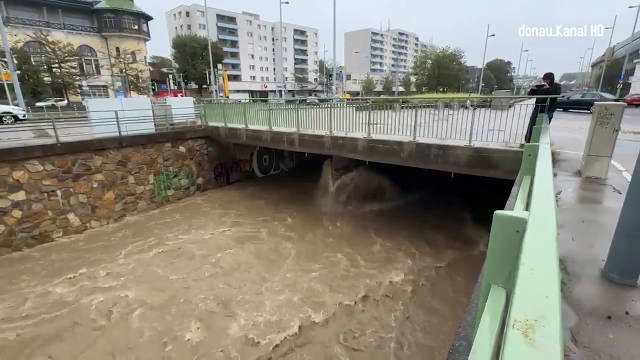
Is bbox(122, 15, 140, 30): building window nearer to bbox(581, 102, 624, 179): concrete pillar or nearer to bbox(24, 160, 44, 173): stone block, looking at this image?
bbox(24, 160, 44, 173): stone block

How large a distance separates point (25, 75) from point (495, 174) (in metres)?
36.5

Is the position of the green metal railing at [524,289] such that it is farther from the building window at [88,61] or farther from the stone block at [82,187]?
the building window at [88,61]

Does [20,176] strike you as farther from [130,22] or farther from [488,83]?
[488,83]

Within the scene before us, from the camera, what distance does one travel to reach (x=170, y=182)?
1323cm

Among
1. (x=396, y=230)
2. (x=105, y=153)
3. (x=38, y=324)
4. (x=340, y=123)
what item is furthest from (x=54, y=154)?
(x=396, y=230)

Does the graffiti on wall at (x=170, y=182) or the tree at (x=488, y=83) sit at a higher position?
the tree at (x=488, y=83)

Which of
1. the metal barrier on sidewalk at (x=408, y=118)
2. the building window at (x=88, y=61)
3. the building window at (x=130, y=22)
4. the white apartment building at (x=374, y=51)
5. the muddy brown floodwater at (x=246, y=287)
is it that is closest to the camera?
the muddy brown floodwater at (x=246, y=287)

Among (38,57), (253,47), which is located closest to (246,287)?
(38,57)

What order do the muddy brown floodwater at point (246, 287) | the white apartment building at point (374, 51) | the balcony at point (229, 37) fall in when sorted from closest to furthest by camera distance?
the muddy brown floodwater at point (246, 287) < the balcony at point (229, 37) < the white apartment building at point (374, 51)

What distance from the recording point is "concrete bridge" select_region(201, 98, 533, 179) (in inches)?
311

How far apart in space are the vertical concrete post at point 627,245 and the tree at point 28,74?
38.0 metres

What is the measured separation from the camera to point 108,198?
1126cm

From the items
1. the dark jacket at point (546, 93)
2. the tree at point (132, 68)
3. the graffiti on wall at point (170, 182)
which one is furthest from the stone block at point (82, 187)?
the tree at point (132, 68)

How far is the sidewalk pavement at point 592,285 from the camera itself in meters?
2.42
